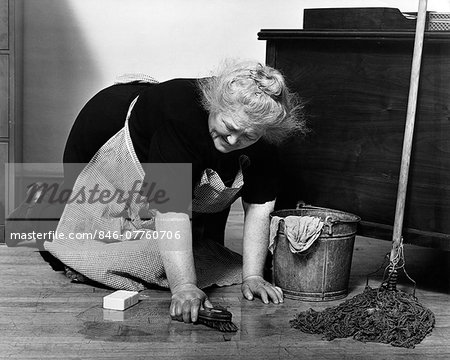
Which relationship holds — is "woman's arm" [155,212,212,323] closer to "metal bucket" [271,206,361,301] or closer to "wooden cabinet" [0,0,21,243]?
"metal bucket" [271,206,361,301]

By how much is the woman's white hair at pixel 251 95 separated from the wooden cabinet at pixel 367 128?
0.34 m

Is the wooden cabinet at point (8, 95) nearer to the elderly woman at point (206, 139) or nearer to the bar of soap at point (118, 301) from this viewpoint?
the elderly woman at point (206, 139)

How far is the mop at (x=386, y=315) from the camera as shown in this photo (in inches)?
87.7

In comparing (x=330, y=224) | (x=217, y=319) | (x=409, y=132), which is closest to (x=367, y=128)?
(x=409, y=132)

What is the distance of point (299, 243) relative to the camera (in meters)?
2.50

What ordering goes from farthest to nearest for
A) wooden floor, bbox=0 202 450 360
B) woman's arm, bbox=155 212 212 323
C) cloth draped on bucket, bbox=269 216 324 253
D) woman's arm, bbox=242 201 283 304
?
1. woman's arm, bbox=242 201 283 304
2. cloth draped on bucket, bbox=269 216 324 253
3. woman's arm, bbox=155 212 212 323
4. wooden floor, bbox=0 202 450 360

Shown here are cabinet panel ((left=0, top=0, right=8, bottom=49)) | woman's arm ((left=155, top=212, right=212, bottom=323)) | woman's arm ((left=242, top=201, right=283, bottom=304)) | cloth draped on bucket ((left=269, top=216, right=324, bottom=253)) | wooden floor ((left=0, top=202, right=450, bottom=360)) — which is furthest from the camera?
cabinet panel ((left=0, top=0, right=8, bottom=49))

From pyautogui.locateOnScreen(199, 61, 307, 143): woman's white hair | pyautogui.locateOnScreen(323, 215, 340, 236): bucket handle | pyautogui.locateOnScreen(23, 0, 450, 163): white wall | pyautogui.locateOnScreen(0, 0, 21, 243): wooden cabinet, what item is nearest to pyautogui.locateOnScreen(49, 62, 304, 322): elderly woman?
pyautogui.locateOnScreen(199, 61, 307, 143): woman's white hair

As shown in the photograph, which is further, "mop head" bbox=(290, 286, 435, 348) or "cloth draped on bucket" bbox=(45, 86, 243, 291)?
"cloth draped on bucket" bbox=(45, 86, 243, 291)

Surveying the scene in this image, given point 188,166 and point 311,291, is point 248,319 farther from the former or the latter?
point 188,166

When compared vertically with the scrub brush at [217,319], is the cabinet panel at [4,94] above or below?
above

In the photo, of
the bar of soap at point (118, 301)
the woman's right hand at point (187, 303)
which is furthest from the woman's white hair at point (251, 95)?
the bar of soap at point (118, 301)

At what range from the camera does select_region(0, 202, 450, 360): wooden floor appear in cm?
206

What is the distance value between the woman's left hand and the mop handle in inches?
14.5
